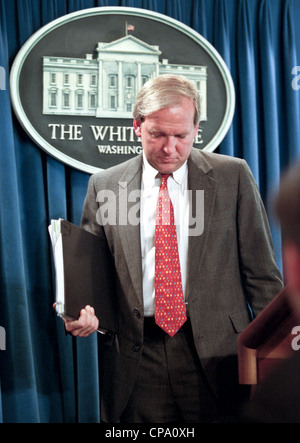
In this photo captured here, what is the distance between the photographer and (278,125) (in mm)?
2336

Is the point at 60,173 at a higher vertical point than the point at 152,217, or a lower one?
higher

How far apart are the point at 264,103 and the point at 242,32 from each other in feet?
1.04

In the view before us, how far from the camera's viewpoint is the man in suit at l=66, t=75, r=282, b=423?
1613 mm

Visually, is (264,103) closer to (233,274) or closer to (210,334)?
(233,274)

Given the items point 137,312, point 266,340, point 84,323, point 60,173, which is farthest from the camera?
point 60,173

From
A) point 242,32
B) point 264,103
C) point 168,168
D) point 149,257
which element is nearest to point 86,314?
point 149,257

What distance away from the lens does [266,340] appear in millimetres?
995

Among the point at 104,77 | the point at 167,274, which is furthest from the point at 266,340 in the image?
the point at 104,77

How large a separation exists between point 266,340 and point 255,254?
666 mm

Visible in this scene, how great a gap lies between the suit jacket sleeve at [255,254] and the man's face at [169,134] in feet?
0.74

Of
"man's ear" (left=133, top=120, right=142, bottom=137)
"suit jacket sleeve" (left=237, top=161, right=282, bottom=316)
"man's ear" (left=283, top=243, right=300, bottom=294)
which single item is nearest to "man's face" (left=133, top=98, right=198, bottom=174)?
"man's ear" (left=133, top=120, right=142, bottom=137)

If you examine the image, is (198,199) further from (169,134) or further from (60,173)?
(60,173)

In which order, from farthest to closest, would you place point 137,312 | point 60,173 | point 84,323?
1. point 60,173
2. point 137,312
3. point 84,323

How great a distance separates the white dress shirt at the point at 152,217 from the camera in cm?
165
